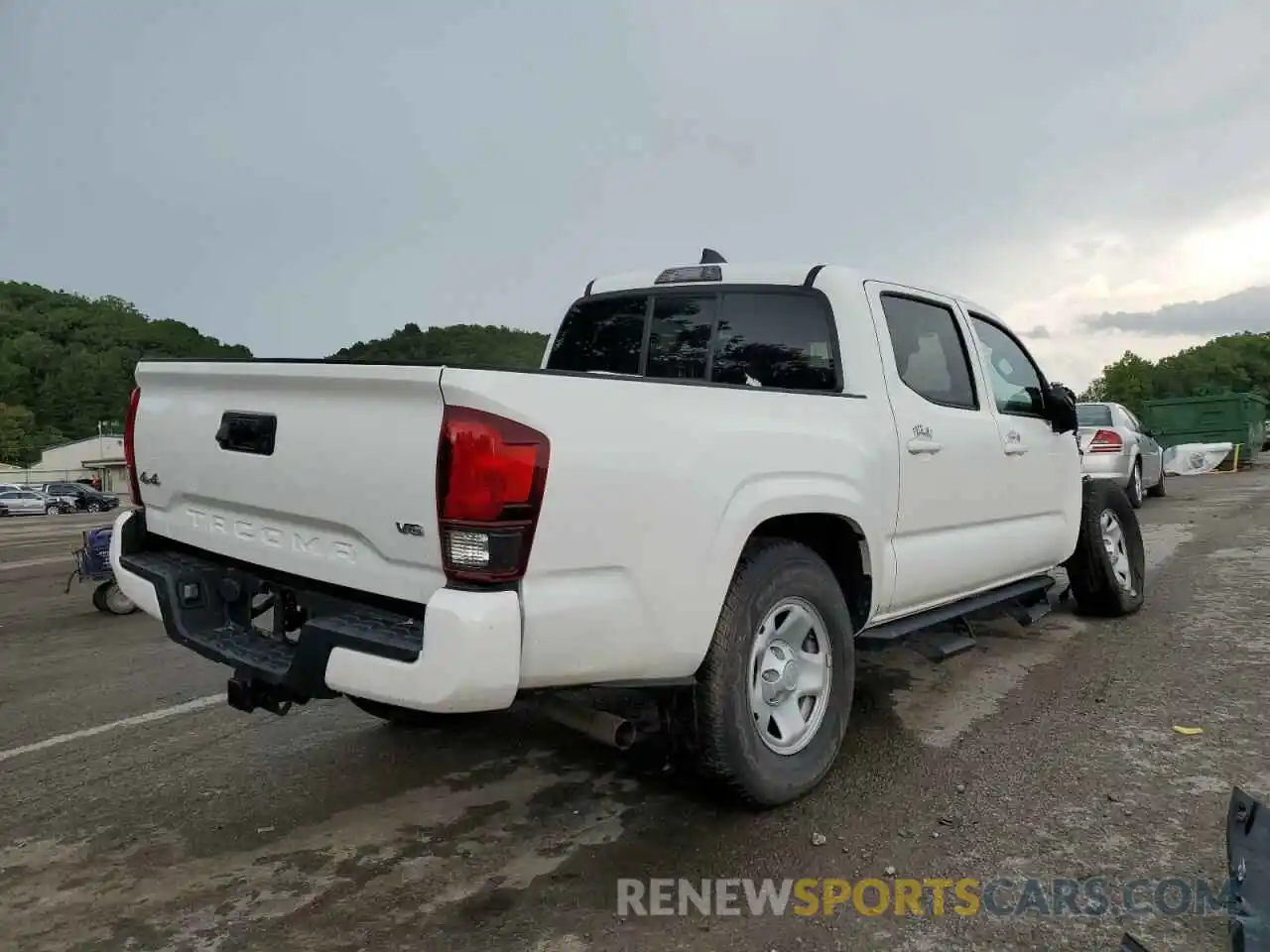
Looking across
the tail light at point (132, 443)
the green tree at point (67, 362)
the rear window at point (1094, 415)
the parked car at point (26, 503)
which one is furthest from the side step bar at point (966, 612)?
the green tree at point (67, 362)

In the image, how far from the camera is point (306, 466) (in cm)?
273

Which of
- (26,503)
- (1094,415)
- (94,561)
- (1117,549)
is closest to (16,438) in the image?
(26,503)

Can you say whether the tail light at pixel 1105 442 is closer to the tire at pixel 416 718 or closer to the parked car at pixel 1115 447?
the parked car at pixel 1115 447

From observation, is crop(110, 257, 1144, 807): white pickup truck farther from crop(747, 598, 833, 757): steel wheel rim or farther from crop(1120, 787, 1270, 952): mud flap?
crop(1120, 787, 1270, 952): mud flap

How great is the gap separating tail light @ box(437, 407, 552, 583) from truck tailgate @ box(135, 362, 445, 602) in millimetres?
57

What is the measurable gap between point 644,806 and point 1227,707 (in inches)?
107

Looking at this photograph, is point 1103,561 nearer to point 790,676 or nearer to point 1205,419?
point 790,676

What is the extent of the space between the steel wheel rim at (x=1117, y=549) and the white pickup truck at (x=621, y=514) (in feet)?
5.56

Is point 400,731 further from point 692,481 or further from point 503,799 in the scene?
point 692,481

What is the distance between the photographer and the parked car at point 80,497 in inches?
1832

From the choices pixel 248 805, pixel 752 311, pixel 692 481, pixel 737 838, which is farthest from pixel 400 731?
pixel 752 311

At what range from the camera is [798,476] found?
318 centimetres

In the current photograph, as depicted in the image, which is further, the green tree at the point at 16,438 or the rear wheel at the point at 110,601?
the green tree at the point at 16,438

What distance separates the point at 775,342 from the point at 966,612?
1550 mm
